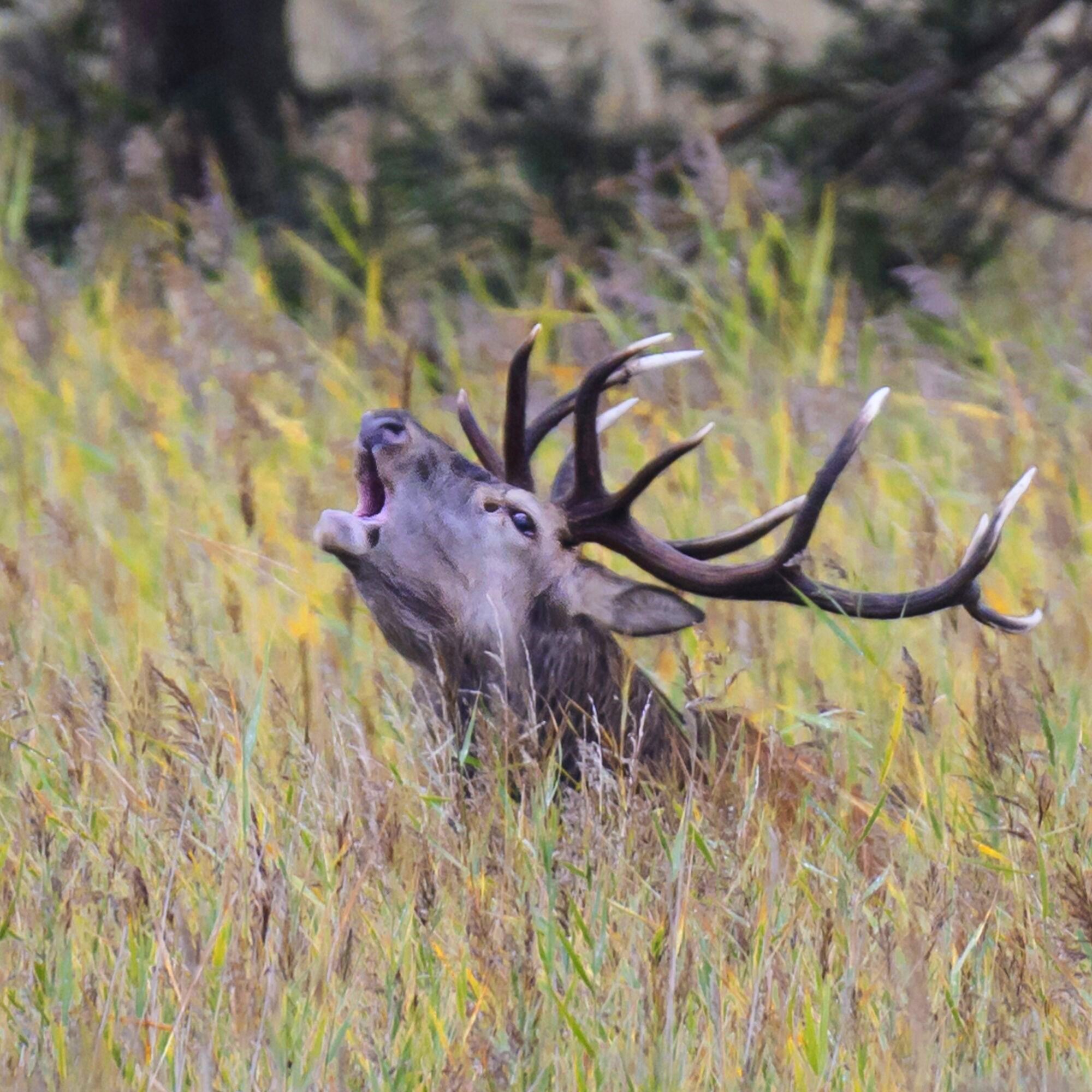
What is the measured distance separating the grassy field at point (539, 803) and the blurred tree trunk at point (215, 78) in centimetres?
216

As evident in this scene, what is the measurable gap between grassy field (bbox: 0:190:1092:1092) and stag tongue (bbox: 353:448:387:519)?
320 mm

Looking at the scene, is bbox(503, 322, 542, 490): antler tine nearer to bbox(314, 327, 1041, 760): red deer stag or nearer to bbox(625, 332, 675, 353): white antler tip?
bbox(314, 327, 1041, 760): red deer stag

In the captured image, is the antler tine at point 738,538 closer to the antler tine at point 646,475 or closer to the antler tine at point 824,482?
the antler tine at point 824,482

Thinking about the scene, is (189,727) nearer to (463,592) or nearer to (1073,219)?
(463,592)

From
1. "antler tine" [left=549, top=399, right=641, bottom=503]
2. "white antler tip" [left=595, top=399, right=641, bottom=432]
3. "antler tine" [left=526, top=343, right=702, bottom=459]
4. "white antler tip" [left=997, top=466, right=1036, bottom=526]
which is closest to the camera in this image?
"white antler tip" [left=997, top=466, right=1036, bottom=526]

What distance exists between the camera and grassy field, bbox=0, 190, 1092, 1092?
2.43 m

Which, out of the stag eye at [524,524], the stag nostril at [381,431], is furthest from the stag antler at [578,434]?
the stag nostril at [381,431]

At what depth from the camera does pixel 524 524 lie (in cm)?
388

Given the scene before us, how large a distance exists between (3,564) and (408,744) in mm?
1042

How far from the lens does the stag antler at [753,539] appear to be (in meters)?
3.56

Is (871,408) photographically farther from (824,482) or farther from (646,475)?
(646,475)

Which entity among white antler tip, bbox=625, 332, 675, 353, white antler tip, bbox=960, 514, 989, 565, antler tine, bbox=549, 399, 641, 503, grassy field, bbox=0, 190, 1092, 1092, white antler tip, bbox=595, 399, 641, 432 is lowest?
grassy field, bbox=0, 190, 1092, 1092

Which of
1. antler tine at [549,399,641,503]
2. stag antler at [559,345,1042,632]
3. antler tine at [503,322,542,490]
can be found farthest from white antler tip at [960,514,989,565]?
antler tine at [503,322,542,490]

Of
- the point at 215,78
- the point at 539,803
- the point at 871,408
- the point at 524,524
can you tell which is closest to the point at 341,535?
the point at 524,524
